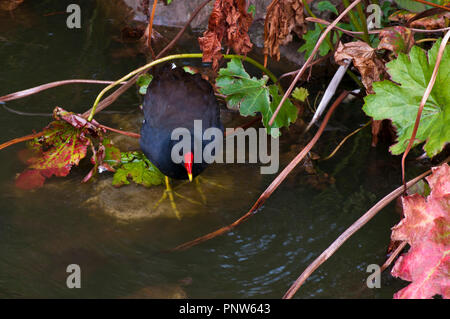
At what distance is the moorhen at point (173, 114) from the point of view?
252cm

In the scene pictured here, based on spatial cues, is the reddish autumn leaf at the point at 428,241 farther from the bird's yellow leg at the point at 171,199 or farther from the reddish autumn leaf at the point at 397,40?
the bird's yellow leg at the point at 171,199

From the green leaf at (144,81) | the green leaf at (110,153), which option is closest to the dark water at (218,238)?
the green leaf at (110,153)

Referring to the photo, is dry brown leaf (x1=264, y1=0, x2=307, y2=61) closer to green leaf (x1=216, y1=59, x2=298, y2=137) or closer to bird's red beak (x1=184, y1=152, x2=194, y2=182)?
green leaf (x1=216, y1=59, x2=298, y2=137)

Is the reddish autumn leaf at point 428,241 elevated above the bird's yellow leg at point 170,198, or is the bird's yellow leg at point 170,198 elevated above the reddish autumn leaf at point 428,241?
the bird's yellow leg at point 170,198

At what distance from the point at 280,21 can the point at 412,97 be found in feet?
2.54

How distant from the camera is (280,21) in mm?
2527

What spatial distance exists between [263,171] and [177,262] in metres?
0.77

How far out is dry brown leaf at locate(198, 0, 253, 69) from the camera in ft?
7.91

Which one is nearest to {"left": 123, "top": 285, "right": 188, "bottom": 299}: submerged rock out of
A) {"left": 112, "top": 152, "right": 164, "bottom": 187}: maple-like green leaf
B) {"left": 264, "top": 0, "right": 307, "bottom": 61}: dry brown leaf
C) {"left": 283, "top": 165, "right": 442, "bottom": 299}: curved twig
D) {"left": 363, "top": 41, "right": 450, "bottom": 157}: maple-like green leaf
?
{"left": 283, "top": 165, "right": 442, "bottom": 299}: curved twig

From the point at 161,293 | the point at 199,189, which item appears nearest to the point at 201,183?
the point at 199,189

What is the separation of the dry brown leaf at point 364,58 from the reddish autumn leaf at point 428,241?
2.25ft

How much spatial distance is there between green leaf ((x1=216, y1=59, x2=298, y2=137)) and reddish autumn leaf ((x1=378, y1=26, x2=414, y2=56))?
1.74ft

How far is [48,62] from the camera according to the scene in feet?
11.8
